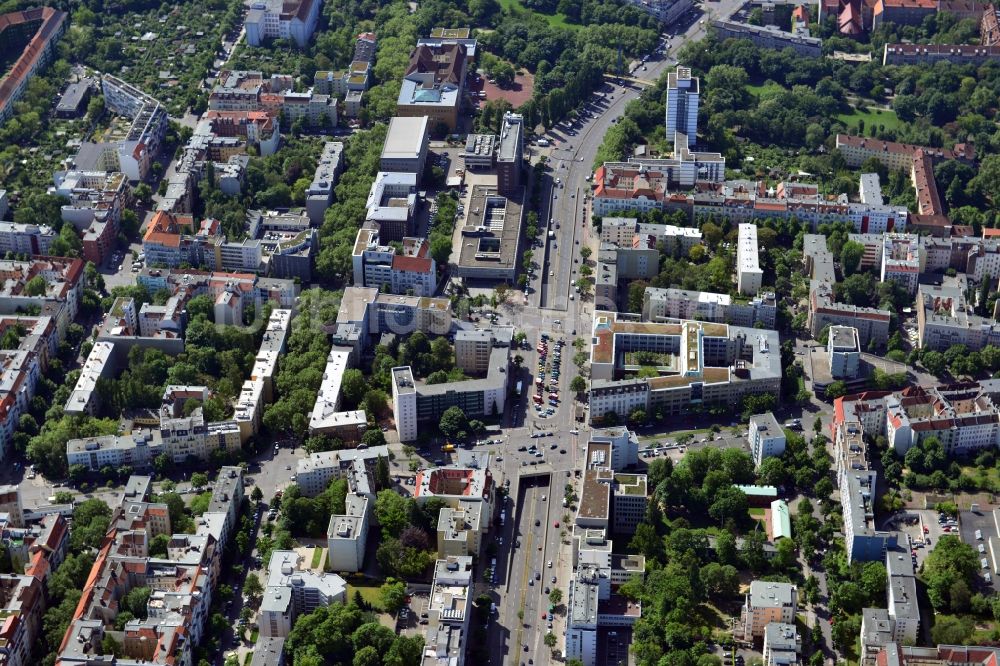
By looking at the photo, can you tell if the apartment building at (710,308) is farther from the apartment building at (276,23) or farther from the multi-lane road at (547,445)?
the apartment building at (276,23)

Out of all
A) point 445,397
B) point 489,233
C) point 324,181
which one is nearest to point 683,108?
point 489,233

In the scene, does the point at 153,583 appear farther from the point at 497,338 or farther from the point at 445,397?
the point at 497,338

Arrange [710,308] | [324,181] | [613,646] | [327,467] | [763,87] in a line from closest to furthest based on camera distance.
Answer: [613,646] → [327,467] → [710,308] → [324,181] → [763,87]

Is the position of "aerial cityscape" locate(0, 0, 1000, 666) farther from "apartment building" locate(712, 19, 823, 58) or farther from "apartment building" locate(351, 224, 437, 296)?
"apartment building" locate(712, 19, 823, 58)

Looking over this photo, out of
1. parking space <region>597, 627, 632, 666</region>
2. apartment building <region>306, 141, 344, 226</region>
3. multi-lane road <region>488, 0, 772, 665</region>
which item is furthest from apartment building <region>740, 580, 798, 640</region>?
apartment building <region>306, 141, 344, 226</region>

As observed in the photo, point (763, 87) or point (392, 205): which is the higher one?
point (392, 205)

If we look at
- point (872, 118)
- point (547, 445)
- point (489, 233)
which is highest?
point (489, 233)

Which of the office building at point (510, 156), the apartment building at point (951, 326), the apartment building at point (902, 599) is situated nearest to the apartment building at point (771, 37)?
the office building at point (510, 156)
